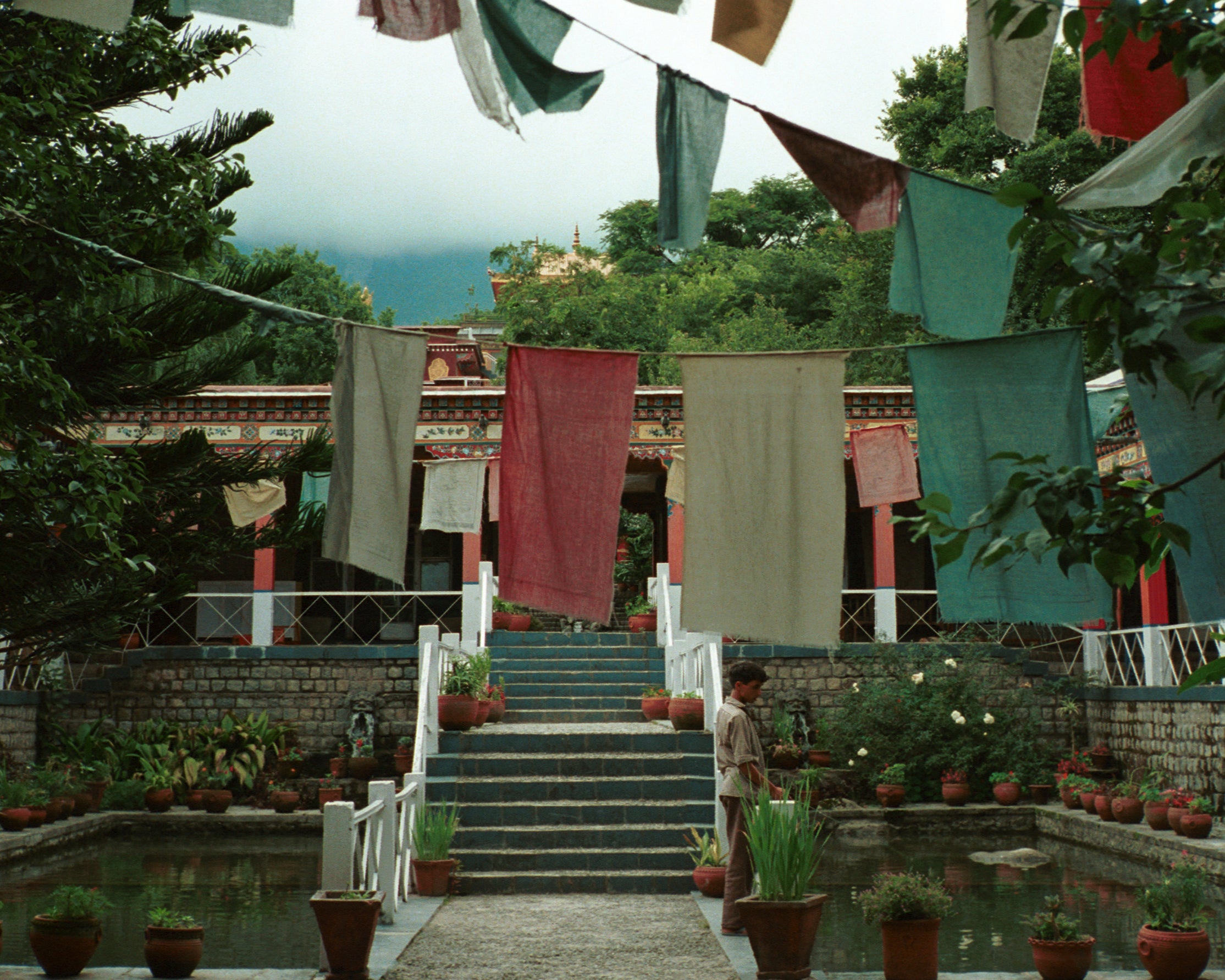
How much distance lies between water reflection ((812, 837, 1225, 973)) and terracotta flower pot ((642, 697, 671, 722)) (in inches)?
82.6

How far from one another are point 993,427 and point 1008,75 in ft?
4.98

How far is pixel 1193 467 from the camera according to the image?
494 centimetres

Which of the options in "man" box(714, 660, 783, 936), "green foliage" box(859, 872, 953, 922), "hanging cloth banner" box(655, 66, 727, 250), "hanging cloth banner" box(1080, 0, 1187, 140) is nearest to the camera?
"hanging cloth banner" box(655, 66, 727, 250)

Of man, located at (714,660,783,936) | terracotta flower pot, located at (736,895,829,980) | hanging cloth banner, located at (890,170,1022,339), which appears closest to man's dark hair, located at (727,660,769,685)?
man, located at (714,660,783,936)

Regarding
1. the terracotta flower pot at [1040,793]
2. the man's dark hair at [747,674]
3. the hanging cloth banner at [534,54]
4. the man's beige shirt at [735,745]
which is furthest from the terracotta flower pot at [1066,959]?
the terracotta flower pot at [1040,793]

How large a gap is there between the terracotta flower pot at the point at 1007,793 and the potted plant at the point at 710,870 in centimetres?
566

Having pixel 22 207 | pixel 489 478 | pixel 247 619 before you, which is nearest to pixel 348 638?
pixel 247 619

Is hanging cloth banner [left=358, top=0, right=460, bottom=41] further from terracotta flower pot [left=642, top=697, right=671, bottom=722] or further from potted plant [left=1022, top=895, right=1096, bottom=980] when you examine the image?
terracotta flower pot [left=642, top=697, right=671, bottom=722]

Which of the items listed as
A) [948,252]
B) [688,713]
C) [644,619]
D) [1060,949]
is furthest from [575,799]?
[644,619]

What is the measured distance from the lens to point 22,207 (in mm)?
6523

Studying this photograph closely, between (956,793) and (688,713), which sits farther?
(956,793)

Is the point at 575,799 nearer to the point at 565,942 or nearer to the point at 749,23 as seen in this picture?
the point at 565,942

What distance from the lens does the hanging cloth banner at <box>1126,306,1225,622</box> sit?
15.9ft

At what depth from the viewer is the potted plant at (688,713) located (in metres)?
12.3
